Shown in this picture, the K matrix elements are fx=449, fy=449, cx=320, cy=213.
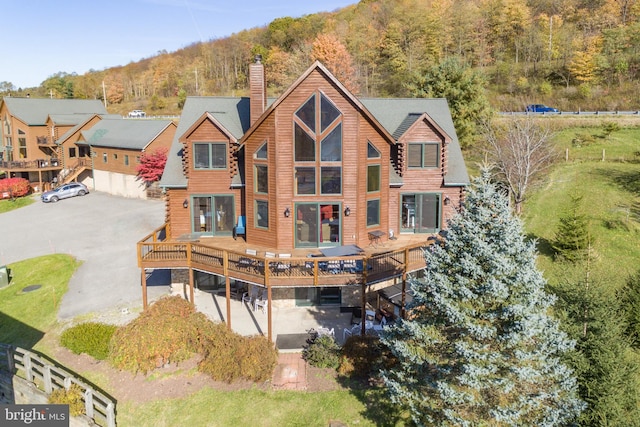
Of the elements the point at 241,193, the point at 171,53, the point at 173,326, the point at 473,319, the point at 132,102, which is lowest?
the point at 173,326

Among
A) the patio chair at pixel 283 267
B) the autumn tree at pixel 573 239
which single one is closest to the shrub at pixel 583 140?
the autumn tree at pixel 573 239

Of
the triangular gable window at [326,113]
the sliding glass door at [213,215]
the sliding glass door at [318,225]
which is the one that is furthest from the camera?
the sliding glass door at [213,215]

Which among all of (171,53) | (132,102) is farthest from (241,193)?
(171,53)

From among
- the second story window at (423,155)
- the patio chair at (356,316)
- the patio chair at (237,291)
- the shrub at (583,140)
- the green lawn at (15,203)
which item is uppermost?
the shrub at (583,140)

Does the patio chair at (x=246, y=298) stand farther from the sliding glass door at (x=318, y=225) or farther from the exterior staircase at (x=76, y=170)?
the exterior staircase at (x=76, y=170)

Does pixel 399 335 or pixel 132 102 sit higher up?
pixel 132 102

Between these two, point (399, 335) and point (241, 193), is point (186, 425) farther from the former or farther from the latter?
point (241, 193)
